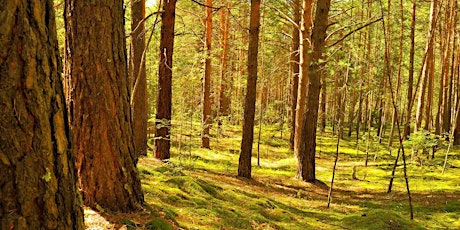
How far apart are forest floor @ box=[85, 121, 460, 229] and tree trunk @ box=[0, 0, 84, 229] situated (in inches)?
Answer: 89.0

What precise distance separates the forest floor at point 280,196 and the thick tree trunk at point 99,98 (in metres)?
0.34

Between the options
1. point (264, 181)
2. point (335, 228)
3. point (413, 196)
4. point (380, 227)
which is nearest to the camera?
point (380, 227)

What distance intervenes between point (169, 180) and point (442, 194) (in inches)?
331

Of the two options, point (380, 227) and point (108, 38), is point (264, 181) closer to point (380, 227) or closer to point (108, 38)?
point (380, 227)


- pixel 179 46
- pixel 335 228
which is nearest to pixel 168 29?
pixel 335 228

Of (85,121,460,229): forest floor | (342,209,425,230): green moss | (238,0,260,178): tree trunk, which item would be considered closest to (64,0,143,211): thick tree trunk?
(85,121,460,229): forest floor

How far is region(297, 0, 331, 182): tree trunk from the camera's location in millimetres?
11133

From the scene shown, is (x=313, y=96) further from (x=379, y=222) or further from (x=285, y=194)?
(x=379, y=222)

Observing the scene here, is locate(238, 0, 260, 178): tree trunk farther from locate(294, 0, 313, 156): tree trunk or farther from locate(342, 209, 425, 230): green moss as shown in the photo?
locate(294, 0, 313, 156): tree trunk

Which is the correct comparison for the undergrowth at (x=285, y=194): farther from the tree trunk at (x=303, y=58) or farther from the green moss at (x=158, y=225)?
the tree trunk at (x=303, y=58)

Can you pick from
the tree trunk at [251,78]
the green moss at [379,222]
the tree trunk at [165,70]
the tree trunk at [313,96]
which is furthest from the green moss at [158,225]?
the tree trunk at [313,96]

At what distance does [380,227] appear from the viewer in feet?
22.2

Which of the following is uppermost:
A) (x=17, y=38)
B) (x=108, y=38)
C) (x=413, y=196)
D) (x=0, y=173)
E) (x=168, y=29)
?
(x=168, y=29)

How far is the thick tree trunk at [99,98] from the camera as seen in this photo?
4.09 metres
